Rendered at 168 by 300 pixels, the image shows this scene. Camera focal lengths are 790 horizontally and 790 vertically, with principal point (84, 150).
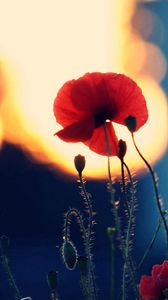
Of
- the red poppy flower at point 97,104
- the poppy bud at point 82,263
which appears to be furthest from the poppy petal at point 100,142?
the poppy bud at point 82,263

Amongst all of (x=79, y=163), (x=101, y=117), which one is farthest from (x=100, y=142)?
(x=79, y=163)

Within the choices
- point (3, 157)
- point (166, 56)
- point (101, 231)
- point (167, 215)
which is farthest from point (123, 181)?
point (166, 56)

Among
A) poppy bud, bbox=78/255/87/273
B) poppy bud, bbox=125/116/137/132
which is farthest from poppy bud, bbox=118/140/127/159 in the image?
poppy bud, bbox=78/255/87/273

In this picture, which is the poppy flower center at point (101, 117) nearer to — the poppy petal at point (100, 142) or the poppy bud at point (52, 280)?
the poppy petal at point (100, 142)

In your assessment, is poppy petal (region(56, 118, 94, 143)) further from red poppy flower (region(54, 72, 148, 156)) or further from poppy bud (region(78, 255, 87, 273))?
poppy bud (region(78, 255, 87, 273))

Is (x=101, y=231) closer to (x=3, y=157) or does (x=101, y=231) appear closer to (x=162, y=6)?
(x=3, y=157)

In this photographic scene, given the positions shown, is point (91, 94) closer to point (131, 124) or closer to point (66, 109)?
point (66, 109)
